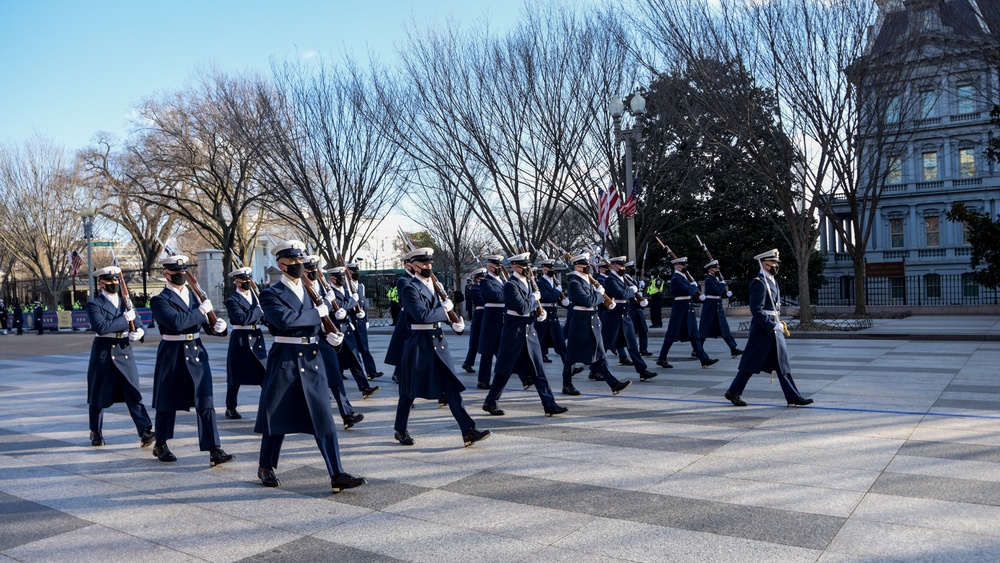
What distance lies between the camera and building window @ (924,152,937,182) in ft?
136

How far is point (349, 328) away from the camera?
461 inches

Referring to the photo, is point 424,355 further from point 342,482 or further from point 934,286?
point 934,286

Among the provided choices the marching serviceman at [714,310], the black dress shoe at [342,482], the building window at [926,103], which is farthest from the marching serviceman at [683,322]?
the building window at [926,103]

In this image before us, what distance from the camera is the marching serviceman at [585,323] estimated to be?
10.5 m

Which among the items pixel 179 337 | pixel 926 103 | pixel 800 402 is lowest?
pixel 800 402

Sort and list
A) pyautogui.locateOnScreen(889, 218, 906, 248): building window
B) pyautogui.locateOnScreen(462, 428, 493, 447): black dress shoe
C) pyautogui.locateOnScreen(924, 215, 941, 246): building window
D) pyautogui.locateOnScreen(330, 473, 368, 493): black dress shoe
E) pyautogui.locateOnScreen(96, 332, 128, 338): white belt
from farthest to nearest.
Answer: pyautogui.locateOnScreen(889, 218, 906, 248): building window, pyautogui.locateOnScreen(924, 215, 941, 246): building window, pyautogui.locateOnScreen(96, 332, 128, 338): white belt, pyautogui.locateOnScreen(462, 428, 493, 447): black dress shoe, pyautogui.locateOnScreen(330, 473, 368, 493): black dress shoe

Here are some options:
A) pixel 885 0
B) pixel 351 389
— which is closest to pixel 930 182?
pixel 885 0

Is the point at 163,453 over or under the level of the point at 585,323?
under

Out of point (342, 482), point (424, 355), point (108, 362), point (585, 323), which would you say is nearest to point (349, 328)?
point (585, 323)

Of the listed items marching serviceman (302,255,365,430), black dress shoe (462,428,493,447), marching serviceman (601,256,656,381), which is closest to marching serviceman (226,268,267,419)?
marching serviceman (302,255,365,430)

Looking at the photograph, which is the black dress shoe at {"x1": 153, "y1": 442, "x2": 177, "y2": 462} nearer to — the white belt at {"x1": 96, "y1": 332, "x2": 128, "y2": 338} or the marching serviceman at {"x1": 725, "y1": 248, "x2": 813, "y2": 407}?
the white belt at {"x1": 96, "y1": 332, "x2": 128, "y2": 338}

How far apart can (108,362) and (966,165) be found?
43.0 m

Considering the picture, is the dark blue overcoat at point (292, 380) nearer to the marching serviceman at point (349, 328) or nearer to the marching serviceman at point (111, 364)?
the marching serviceman at point (111, 364)

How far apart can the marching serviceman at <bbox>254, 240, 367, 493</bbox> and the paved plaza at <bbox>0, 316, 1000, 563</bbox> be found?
34 cm
